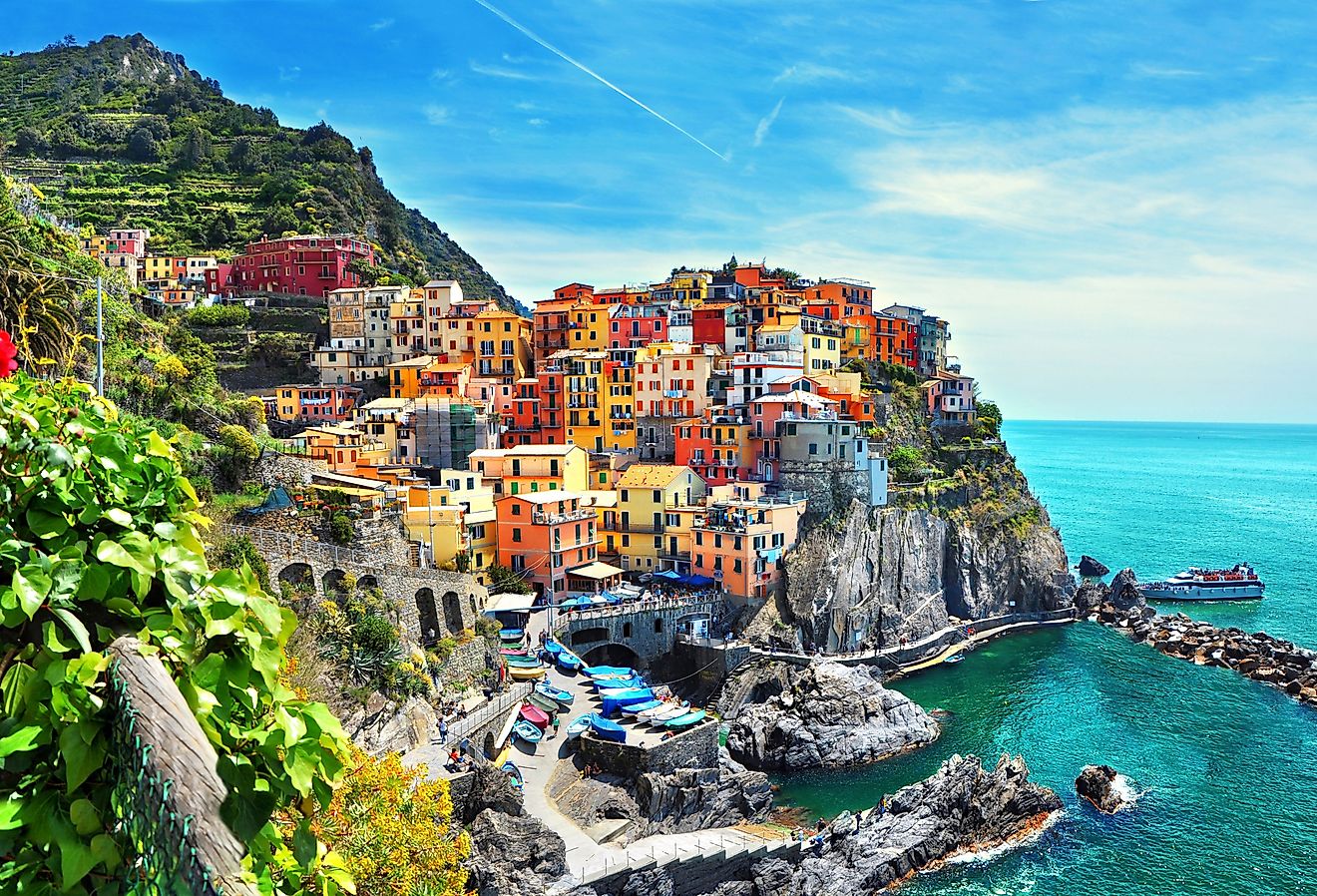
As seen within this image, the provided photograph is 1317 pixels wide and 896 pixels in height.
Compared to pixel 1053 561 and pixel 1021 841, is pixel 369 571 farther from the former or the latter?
pixel 1053 561

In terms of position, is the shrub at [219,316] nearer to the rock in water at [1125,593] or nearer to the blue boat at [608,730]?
the blue boat at [608,730]

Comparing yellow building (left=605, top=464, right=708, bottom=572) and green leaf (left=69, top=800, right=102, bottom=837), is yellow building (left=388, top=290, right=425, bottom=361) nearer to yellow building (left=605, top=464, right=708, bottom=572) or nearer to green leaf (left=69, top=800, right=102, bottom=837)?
yellow building (left=605, top=464, right=708, bottom=572)

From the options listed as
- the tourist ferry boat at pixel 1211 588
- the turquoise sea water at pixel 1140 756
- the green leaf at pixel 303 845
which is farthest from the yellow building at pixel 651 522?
the green leaf at pixel 303 845

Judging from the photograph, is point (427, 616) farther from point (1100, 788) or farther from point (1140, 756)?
point (1140, 756)

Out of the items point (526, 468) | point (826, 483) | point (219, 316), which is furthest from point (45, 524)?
point (219, 316)

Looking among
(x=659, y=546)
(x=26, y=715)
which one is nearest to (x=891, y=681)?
(x=659, y=546)

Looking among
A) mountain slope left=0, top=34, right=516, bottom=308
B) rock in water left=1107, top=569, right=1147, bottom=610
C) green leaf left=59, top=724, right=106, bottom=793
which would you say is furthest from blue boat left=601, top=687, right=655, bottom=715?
mountain slope left=0, top=34, right=516, bottom=308

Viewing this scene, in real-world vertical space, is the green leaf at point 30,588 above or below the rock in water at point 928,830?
above
